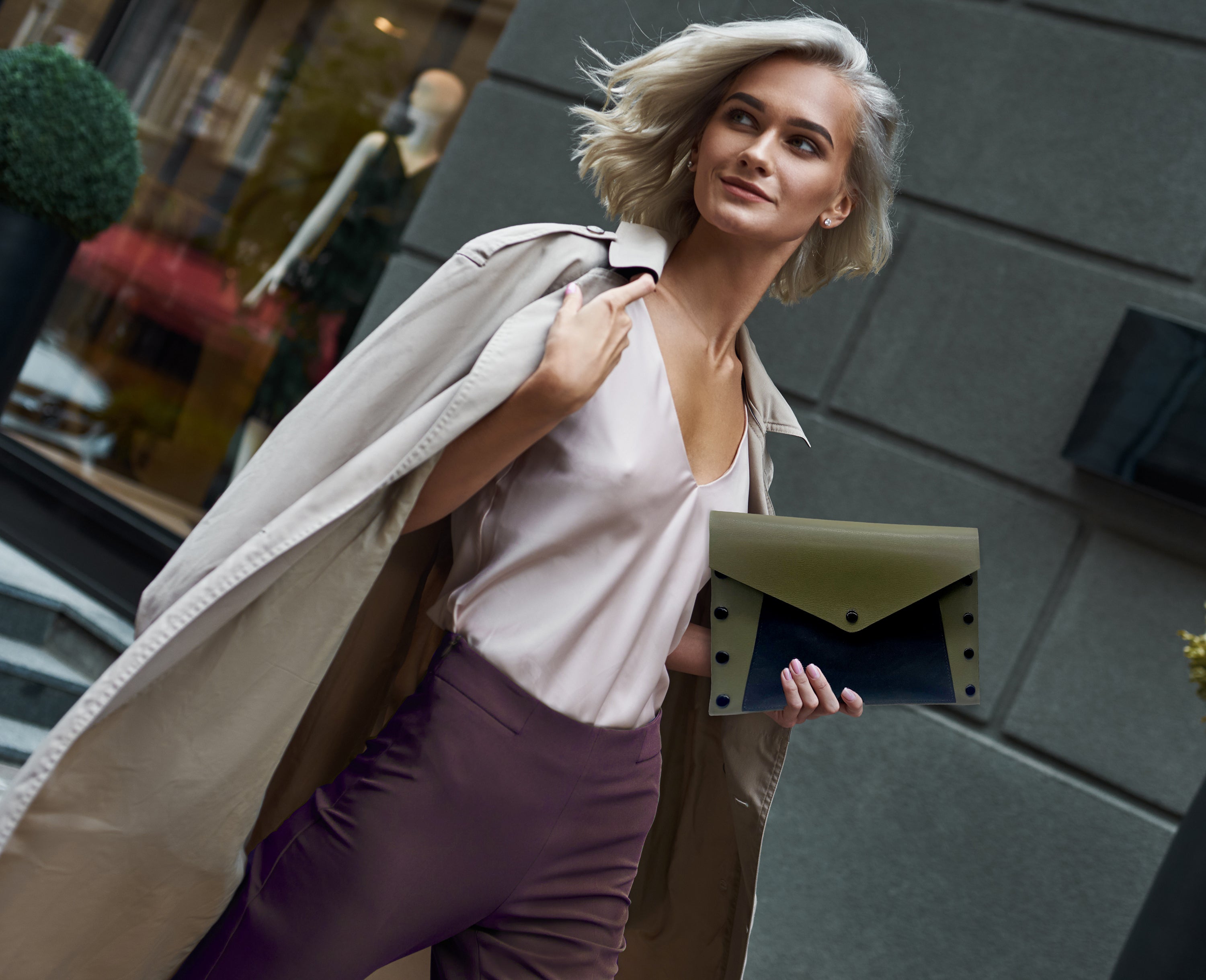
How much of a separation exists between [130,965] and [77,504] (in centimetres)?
320

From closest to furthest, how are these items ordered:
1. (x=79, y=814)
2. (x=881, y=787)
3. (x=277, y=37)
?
(x=79, y=814) → (x=881, y=787) → (x=277, y=37)

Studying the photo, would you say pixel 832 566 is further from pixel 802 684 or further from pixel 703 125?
pixel 703 125

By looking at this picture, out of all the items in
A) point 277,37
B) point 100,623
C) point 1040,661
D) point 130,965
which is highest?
point 277,37

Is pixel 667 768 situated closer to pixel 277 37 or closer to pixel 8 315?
pixel 8 315

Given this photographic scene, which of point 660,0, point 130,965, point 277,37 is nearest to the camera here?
point 130,965

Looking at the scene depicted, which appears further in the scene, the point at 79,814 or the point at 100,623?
the point at 100,623

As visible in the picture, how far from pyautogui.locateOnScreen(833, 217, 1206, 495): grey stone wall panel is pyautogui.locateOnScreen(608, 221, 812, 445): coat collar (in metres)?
1.30

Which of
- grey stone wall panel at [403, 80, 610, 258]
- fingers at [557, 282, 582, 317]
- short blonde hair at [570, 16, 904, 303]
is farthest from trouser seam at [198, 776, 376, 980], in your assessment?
grey stone wall panel at [403, 80, 610, 258]

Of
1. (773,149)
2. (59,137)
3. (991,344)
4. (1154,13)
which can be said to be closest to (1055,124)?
(1154,13)

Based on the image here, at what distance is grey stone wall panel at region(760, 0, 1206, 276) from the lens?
277cm

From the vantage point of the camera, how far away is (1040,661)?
271 cm

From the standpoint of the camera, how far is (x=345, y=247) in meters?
4.20

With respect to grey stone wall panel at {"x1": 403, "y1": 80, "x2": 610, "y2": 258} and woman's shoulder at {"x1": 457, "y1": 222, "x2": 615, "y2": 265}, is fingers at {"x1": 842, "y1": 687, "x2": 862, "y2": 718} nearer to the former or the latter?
woman's shoulder at {"x1": 457, "y1": 222, "x2": 615, "y2": 265}

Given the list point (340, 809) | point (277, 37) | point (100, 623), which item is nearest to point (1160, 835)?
point (340, 809)
